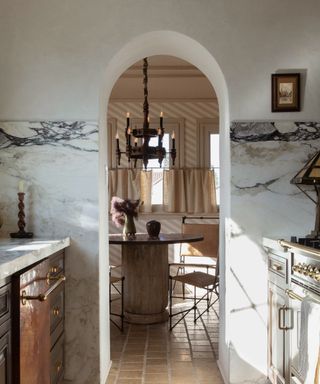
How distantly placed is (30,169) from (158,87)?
362 cm

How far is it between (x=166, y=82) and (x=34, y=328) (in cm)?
460

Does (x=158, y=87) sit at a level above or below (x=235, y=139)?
above

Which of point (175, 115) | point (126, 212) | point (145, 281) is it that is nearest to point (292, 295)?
point (145, 281)

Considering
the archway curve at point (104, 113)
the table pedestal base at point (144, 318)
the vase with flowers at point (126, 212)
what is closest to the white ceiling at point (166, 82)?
the vase with flowers at point (126, 212)

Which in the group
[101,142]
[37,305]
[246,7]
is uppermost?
[246,7]

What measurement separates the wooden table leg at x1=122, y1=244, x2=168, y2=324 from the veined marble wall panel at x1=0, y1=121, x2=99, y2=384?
1669 mm

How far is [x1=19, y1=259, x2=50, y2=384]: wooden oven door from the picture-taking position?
1.66 meters

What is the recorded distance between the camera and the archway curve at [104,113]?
2777mm

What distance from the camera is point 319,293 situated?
1.88m

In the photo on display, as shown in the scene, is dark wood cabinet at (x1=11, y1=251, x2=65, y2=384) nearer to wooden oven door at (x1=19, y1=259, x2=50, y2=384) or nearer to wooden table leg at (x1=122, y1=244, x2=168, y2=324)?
wooden oven door at (x1=19, y1=259, x2=50, y2=384)

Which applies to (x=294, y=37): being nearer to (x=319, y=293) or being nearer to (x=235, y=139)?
(x=235, y=139)

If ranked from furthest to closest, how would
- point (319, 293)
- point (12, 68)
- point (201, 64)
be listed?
point (201, 64)
point (12, 68)
point (319, 293)

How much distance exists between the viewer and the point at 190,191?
6.19 metres

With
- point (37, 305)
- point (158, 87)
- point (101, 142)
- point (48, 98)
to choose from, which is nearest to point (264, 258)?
point (101, 142)
